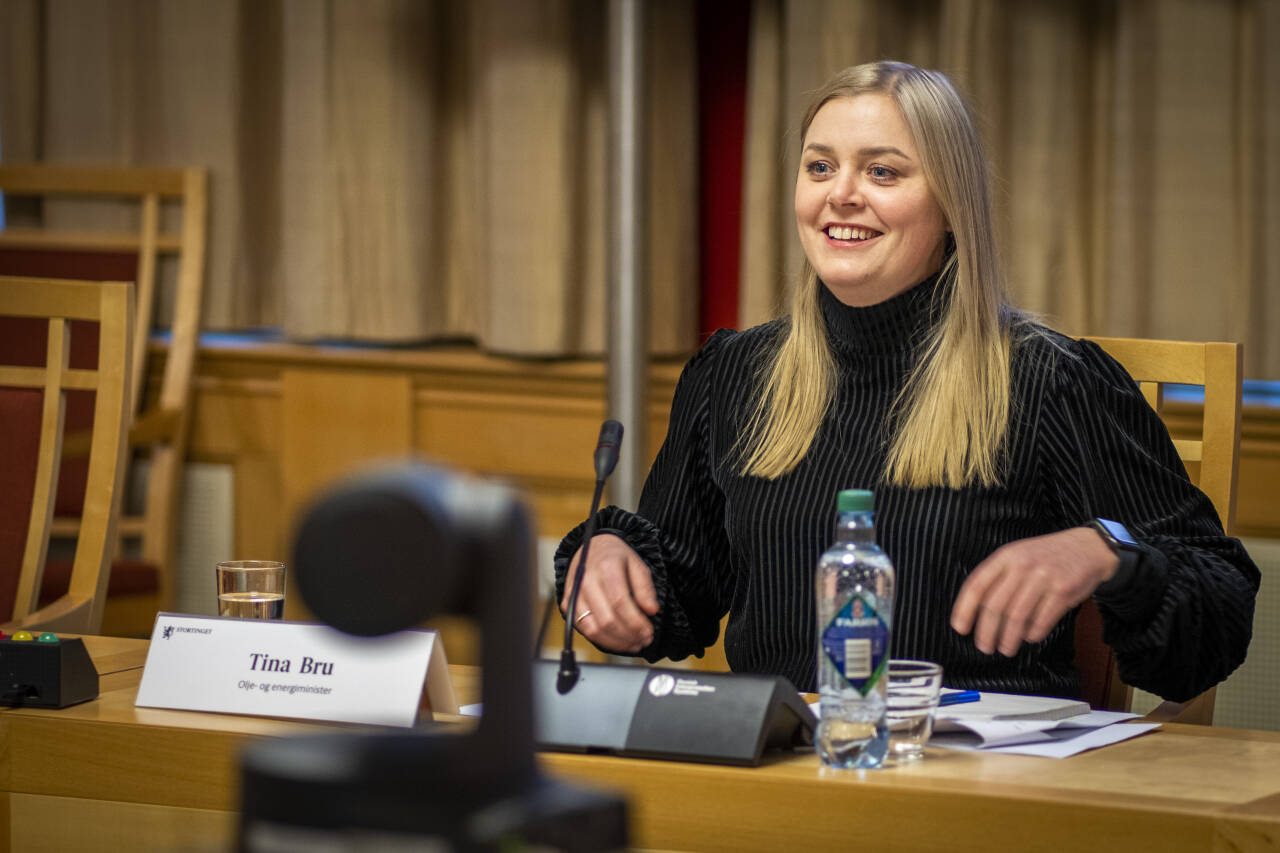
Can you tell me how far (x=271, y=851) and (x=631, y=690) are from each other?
2.61ft

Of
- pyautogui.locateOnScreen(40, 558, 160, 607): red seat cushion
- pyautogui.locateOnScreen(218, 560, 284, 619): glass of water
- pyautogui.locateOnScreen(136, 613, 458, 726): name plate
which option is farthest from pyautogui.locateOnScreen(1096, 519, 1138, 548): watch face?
pyautogui.locateOnScreen(40, 558, 160, 607): red seat cushion

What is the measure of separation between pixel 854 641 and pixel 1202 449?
857mm

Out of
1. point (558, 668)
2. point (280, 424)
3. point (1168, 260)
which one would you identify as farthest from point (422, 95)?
point (558, 668)

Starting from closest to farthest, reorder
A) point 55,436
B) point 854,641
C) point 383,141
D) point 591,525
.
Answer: point 854,641 → point 591,525 → point 55,436 → point 383,141

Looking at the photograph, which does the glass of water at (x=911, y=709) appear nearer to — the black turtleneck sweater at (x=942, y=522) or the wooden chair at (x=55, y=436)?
the black turtleneck sweater at (x=942, y=522)

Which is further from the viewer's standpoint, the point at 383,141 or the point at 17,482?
the point at 383,141

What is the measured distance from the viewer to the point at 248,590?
1.63m

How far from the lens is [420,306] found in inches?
138

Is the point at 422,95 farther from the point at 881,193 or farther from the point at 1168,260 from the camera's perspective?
the point at 881,193

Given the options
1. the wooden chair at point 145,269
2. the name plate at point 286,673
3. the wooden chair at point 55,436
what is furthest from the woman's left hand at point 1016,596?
the wooden chair at point 145,269

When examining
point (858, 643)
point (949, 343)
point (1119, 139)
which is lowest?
point (858, 643)

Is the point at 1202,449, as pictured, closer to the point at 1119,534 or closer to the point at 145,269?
the point at 1119,534

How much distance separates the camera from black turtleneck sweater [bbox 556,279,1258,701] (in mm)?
1608

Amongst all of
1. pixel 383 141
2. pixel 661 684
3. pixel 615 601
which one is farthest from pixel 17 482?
pixel 383 141
